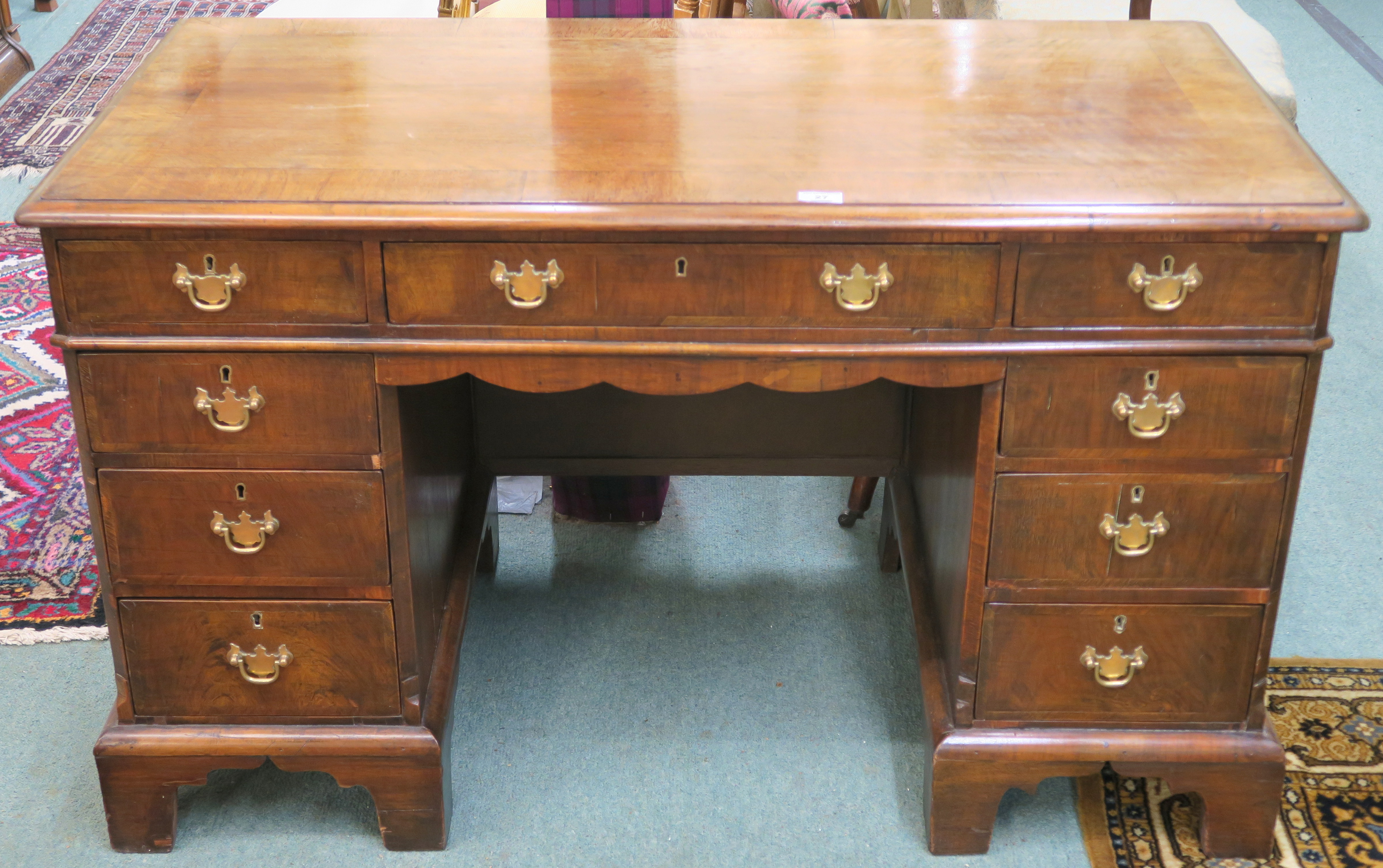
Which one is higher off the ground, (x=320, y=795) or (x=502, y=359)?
(x=502, y=359)

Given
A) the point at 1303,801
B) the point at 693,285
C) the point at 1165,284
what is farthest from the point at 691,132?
the point at 1303,801

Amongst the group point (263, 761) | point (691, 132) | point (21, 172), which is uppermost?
point (691, 132)

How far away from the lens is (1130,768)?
1709mm

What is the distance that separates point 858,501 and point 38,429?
153 centimetres

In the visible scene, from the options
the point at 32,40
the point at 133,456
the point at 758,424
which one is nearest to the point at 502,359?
the point at 133,456

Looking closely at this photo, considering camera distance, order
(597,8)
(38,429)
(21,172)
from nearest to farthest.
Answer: (597,8)
(38,429)
(21,172)

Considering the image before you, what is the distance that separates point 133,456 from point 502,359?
434 mm

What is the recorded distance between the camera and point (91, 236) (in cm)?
143

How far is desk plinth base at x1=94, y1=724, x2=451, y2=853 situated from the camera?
170 centimetres

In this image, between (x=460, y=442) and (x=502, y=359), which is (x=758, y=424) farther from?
(x=502, y=359)

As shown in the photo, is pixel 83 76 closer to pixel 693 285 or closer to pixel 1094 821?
pixel 693 285

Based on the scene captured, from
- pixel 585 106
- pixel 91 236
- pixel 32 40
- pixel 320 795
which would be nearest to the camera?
pixel 91 236

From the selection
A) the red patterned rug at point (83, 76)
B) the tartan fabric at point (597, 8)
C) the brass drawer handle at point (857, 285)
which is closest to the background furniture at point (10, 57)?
the red patterned rug at point (83, 76)

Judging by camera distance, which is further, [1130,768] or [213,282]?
[1130,768]
